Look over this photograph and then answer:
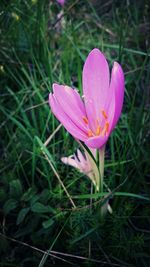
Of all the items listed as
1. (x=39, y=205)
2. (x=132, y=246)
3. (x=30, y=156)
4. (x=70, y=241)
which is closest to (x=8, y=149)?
(x=30, y=156)

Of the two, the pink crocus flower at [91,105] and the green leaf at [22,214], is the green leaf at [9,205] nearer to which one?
the green leaf at [22,214]

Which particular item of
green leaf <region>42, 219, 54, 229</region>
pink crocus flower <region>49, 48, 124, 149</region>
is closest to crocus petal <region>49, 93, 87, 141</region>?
pink crocus flower <region>49, 48, 124, 149</region>

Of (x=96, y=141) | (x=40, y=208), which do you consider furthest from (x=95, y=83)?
(x=40, y=208)

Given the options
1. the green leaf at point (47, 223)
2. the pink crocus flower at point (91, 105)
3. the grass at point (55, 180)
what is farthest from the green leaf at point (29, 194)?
the pink crocus flower at point (91, 105)

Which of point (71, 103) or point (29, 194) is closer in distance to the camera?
point (71, 103)

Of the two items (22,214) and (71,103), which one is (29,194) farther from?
(71,103)
